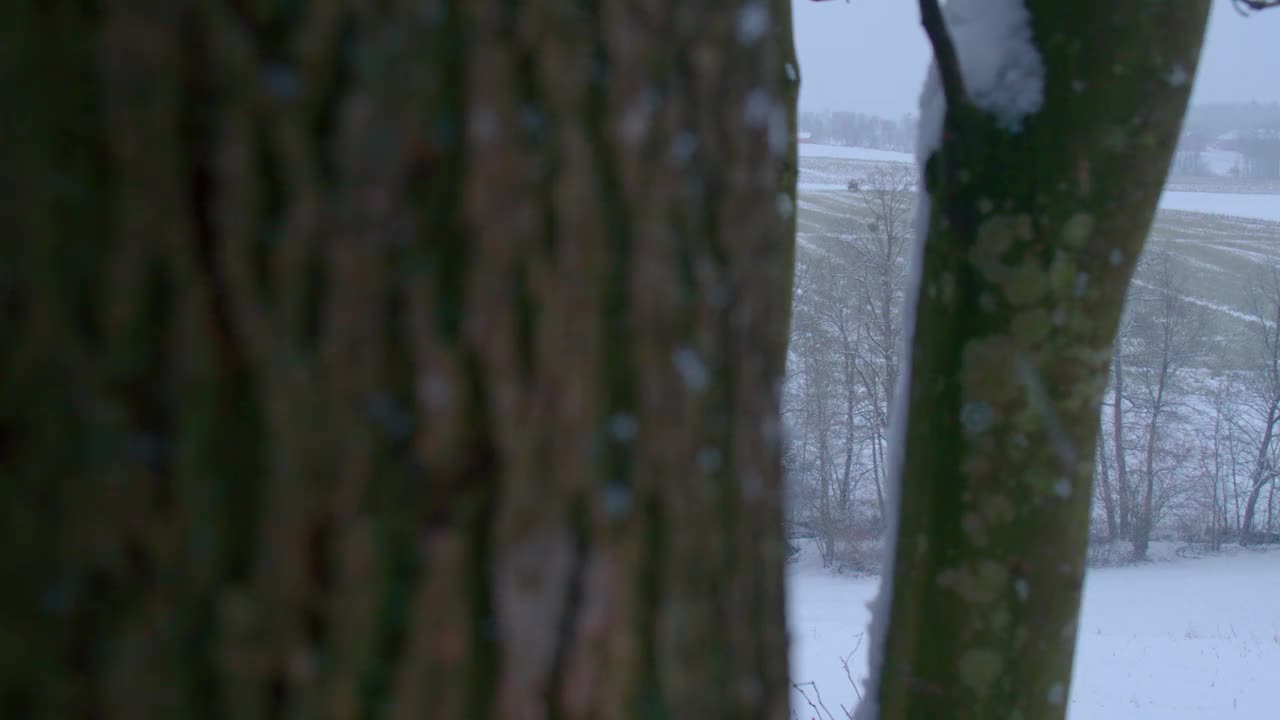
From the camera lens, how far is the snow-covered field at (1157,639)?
32.8ft

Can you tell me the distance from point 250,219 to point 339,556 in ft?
0.71

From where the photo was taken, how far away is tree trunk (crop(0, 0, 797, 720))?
58cm

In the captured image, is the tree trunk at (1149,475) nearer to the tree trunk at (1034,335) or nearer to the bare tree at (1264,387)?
the bare tree at (1264,387)

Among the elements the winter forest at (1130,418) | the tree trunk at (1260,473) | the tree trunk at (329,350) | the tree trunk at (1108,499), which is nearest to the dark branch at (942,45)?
the tree trunk at (329,350)

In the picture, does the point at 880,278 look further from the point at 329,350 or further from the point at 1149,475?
the point at 329,350

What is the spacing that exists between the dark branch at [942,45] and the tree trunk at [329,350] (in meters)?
1.41

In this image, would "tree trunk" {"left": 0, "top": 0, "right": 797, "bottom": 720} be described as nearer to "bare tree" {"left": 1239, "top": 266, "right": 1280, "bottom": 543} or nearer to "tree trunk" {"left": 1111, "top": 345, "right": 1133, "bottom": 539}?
"tree trunk" {"left": 1111, "top": 345, "right": 1133, "bottom": 539}

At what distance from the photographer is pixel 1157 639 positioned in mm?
13430

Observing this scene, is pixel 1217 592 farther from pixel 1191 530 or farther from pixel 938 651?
pixel 938 651

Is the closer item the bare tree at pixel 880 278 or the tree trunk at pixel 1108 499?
the bare tree at pixel 880 278

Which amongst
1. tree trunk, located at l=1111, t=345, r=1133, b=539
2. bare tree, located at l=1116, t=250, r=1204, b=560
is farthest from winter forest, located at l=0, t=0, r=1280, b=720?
bare tree, located at l=1116, t=250, r=1204, b=560

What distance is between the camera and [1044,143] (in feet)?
6.32

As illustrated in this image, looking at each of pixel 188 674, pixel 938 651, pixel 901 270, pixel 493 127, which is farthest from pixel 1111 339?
pixel 901 270

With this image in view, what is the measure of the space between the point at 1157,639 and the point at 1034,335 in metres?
13.7
